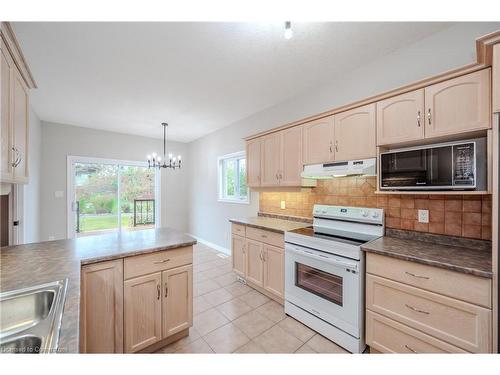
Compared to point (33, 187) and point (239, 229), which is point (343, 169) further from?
point (33, 187)

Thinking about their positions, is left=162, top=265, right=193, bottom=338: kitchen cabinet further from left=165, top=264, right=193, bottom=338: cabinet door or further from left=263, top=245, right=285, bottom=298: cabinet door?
left=263, top=245, right=285, bottom=298: cabinet door

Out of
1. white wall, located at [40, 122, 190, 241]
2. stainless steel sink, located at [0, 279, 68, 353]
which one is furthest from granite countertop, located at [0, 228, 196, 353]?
white wall, located at [40, 122, 190, 241]

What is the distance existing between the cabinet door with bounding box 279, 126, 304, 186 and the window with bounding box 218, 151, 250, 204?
1237 millimetres

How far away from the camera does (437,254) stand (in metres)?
1.50

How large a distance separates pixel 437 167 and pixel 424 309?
1016 mm

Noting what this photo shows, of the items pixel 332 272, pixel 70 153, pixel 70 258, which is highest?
pixel 70 153

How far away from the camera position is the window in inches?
163

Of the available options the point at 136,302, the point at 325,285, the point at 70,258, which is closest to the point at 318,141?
the point at 325,285

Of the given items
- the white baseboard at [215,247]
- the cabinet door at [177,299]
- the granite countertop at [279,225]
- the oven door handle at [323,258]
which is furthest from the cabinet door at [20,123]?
the white baseboard at [215,247]

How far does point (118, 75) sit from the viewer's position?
2.43 metres

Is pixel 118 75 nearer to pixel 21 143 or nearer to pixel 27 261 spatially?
pixel 21 143

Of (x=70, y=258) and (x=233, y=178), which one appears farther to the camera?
(x=233, y=178)

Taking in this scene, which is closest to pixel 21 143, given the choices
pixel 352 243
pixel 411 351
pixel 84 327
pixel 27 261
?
pixel 27 261

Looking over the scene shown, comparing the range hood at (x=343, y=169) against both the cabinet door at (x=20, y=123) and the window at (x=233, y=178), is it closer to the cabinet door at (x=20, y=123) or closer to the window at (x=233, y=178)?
the window at (x=233, y=178)
